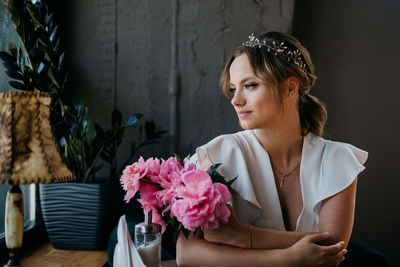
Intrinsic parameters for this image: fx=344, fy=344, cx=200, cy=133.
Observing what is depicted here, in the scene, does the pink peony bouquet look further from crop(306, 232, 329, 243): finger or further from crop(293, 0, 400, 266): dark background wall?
crop(293, 0, 400, 266): dark background wall

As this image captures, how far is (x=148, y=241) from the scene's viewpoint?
113 centimetres

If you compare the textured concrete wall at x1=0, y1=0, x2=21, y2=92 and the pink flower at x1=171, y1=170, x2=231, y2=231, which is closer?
the pink flower at x1=171, y1=170, x2=231, y2=231

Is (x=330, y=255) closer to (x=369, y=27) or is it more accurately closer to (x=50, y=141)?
(x=50, y=141)

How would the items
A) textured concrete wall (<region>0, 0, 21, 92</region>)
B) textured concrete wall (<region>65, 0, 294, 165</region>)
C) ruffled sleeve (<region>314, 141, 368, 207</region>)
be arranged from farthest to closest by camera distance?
1. textured concrete wall (<region>65, 0, 294, 165</region>)
2. textured concrete wall (<region>0, 0, 21, 92</region>)
3. ruffled sleeve (<region>314, 141, 368, 207</region>)

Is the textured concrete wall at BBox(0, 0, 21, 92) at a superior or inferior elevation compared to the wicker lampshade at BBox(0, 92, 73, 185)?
superior

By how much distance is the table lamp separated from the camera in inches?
44.3

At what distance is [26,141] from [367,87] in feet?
8.06

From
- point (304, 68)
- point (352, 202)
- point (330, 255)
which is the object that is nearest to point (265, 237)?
point (330, 255)

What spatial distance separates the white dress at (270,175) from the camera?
1.58 m

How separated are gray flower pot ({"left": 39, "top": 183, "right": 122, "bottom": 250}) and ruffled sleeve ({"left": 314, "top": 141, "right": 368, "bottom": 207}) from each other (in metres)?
1.30

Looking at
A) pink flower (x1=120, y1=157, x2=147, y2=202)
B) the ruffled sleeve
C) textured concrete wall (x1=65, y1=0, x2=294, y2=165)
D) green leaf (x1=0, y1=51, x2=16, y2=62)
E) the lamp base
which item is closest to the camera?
pink flower (x1=120, y1=157, x2=147, y2=202)

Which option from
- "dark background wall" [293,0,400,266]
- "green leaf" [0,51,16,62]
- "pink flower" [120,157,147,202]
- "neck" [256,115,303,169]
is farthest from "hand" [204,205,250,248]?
"dark background wall" [293,0,400,266]

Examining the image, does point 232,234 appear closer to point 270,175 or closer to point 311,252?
point 311,252

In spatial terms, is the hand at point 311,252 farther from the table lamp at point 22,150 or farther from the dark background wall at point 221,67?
the dark background wall at point 221,67
